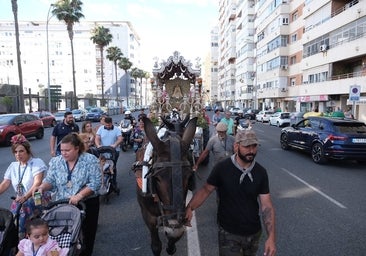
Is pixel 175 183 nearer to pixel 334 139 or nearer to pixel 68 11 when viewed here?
pixel 334 139

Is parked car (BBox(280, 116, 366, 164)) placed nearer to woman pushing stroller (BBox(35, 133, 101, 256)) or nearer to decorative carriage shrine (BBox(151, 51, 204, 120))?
decorative carriage shrine (BBox(151, 51, 204, 120))

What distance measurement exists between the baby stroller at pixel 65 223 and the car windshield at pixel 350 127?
982 centimetres

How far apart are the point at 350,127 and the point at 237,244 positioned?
9.58 meters

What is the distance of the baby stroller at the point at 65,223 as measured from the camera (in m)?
3.16

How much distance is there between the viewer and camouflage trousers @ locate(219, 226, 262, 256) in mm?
2890

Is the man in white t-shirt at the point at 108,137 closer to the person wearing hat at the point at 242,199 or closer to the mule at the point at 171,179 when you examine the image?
the mule at the point at 171,179

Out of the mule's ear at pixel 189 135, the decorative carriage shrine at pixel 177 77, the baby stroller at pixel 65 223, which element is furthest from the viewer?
the decorative carriage shrine at pixel 177 77

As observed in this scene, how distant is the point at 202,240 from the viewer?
466 centimetres

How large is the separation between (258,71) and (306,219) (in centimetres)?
5344

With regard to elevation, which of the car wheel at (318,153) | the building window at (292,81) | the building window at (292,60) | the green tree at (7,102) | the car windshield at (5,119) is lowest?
the car wheel at (318,153)

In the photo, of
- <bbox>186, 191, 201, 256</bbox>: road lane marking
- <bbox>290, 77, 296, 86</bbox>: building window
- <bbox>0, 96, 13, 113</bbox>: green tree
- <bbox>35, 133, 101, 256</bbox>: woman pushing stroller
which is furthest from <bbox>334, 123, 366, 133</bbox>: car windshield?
<bbox>290, 77, 296, 86</bbox>: building window

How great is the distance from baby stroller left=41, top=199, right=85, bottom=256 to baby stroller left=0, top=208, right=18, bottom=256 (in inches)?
16.7

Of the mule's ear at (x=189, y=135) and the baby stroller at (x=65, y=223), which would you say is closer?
the mule's ear at (x=189, y=135)

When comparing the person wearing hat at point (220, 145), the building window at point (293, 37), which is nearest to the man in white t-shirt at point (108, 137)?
the person wearing hat at point (220, 145)
